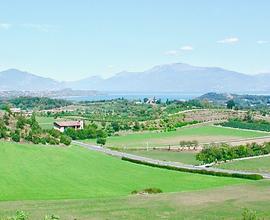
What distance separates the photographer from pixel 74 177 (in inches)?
2334

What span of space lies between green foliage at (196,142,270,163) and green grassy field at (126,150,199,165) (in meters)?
1.74

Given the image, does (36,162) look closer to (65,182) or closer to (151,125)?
(65,182)

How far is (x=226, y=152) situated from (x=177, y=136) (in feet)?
Result: 125

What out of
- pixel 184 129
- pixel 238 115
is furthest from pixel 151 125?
pixel 238 115

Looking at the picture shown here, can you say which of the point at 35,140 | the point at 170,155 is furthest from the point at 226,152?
the point at 35,140

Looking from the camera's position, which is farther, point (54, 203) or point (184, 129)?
point (184, 129)

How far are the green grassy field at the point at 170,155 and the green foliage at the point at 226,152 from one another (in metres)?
1.74

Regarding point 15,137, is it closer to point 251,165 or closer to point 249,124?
point 251,165

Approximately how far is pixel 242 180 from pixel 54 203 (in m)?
26.5

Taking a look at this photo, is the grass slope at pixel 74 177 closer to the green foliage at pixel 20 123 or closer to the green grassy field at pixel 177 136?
the green foliage at pixel 20 123

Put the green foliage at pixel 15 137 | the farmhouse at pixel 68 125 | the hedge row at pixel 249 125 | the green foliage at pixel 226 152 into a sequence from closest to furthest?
the green foliage at pixel 15 137
the green foliage at pixel 226 152
the farmhouse at pixel 68 125
the hedge row at pixel 249 125

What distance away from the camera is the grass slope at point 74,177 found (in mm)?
50719

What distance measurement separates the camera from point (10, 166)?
61.8m

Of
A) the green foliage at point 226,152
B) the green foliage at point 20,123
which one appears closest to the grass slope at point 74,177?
the green foliage at point 20,123
